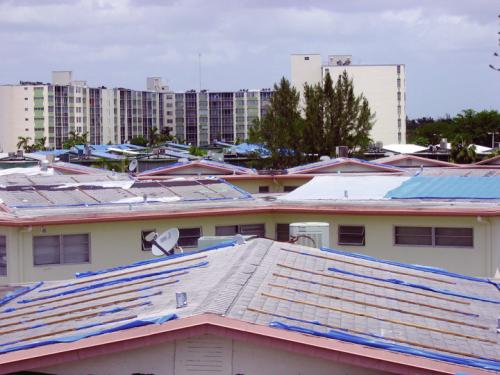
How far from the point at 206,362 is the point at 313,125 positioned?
62125 millimetres

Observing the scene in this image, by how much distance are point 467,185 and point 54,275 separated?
12223 millimetres

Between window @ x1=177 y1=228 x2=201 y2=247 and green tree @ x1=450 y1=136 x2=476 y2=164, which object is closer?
window @ x1=177 y1=228 x2=201 y2=247

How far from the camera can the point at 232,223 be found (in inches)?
1100

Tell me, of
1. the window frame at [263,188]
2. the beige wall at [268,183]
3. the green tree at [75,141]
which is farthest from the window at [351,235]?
the green tree at [75,141]

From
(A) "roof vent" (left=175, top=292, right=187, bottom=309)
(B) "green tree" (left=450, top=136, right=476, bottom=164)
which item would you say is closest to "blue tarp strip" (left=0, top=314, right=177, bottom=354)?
(A) "roof vent" (left=175, top=292, right=187, bottom=309)

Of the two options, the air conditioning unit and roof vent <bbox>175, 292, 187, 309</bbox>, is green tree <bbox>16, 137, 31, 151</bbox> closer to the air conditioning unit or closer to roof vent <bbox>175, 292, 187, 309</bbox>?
the air conditioning unit

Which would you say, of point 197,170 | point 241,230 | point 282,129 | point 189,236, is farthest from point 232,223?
point 282,129

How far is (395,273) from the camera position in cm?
1642

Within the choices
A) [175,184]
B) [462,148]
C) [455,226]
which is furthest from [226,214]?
[462,148]

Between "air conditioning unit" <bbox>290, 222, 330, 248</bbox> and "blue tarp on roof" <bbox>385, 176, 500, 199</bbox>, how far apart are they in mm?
6633

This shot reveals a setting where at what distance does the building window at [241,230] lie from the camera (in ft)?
91.6

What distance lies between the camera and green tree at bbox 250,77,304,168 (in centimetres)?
7206

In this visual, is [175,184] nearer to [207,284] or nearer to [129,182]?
[129,182]

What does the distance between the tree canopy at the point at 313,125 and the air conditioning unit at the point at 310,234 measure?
162 ft
